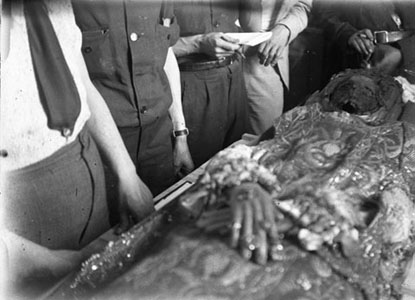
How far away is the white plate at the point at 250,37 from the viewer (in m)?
1.74

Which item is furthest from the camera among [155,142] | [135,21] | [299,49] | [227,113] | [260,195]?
[299,49]

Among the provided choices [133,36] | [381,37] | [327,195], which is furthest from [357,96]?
[133,36]

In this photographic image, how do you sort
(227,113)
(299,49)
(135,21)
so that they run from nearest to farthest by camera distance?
(135,21) < (227,113) < (299,49)

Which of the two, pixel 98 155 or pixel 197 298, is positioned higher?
pixel 98 155

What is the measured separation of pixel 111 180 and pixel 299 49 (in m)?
1.23

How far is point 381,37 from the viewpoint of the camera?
2.24 metres

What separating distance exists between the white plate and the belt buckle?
64 centimetres

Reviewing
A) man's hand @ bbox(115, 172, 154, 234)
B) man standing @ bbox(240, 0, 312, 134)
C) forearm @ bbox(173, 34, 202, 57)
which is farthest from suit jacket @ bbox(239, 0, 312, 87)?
man's hand @ bbox(115, 172, 154, 234)

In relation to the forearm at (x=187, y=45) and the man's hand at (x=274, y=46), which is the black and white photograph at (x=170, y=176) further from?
the man's hand at (x=274, y=46)

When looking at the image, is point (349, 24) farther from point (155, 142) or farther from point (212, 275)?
point (212, 275)

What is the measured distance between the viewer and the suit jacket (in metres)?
1.78

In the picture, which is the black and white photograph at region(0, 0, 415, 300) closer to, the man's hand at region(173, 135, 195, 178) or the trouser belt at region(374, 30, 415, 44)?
the man's hand at region(173, 135, 195, 178)

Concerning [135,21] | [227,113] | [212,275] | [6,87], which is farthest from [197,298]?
[227,113]

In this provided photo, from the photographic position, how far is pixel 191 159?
1685 millimetres
